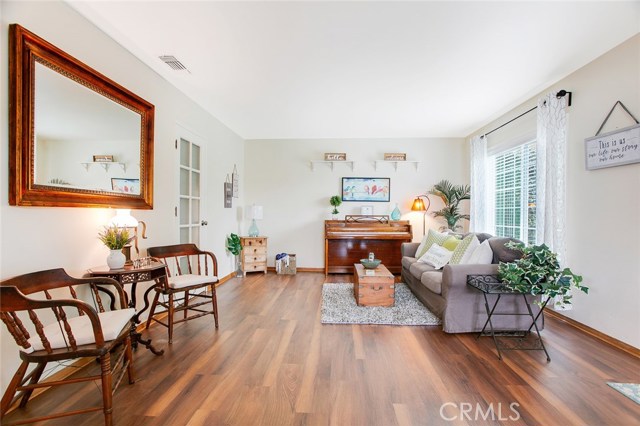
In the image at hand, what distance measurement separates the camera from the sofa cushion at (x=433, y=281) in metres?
2.68

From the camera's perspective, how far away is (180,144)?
3223mm

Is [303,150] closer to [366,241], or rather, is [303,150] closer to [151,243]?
[366,241]

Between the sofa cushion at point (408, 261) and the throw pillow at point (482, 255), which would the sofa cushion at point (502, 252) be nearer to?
the throw pillow at point (482, 255)

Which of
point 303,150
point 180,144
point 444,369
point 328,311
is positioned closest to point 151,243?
point 180,144

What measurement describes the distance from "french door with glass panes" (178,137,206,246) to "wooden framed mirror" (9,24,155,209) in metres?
0.71

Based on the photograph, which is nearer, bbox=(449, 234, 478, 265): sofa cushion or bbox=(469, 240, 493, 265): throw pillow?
bbox=(469, 240, 493, 265): throw pillow

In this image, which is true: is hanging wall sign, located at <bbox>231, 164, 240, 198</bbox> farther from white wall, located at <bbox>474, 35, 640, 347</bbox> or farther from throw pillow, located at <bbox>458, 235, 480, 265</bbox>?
white wall, located at <bbox>474, 35, 640, 347</bbox>

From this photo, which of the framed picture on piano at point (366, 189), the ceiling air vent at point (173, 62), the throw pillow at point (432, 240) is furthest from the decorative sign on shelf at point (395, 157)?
the ceiling air vent at point (173, 62)

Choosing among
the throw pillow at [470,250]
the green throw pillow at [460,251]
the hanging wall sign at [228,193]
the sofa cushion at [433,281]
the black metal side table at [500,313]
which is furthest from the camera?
the hanging wall sign at [228,193]

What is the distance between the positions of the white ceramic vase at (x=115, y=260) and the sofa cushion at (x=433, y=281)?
2.80m

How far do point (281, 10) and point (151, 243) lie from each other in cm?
240

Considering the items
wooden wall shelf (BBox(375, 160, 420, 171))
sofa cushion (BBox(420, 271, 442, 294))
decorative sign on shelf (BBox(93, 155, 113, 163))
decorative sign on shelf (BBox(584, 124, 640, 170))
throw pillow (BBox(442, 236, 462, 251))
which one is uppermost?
wooden wall shelf (BBox(375, 160, 420, 171))

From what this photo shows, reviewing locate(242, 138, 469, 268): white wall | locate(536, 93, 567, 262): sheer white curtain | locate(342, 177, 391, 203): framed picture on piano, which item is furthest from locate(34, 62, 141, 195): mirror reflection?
locate(536, 93, 567, 262): sheer white curtain

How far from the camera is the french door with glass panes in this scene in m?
3.29
